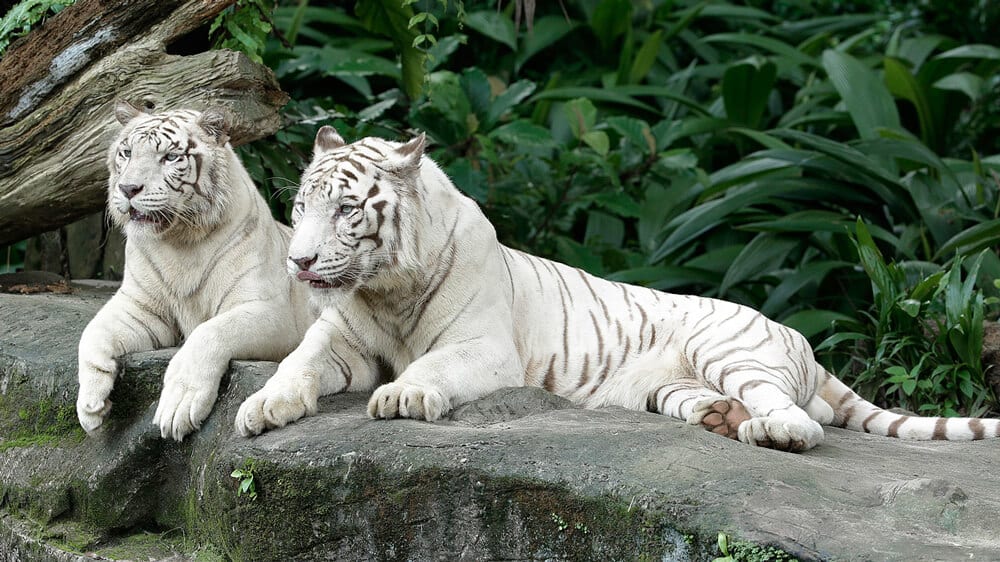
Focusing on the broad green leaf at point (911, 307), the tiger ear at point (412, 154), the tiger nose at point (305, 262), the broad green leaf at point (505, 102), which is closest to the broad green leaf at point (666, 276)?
the broad green leaf at point (505, 102)

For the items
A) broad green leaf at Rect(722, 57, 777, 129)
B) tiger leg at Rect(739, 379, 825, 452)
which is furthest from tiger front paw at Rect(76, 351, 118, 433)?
broad green leaf at Rect(722, 57, 777, 129)

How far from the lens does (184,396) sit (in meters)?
3.42

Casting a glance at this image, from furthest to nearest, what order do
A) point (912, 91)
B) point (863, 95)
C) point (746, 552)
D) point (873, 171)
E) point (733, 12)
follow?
1. point (733, 12)
2. point (912, 91)
3. point (863, 95)
4. point (873, 171)
5. point (746, 552)

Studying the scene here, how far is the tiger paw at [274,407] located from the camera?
3180mm

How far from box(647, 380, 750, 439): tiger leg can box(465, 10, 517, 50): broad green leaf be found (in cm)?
604

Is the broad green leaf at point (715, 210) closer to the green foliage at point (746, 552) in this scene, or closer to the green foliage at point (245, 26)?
the green foliage at point (245, 26)

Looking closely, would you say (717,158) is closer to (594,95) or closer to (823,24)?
(594,95)

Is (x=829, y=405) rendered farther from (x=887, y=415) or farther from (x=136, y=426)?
(x=136, y=426)

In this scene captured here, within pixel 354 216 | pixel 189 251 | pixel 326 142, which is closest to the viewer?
pixel 354 216

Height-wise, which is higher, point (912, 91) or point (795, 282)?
point (912, 91)

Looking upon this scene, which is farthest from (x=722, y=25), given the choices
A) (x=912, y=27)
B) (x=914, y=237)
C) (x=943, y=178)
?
(x=914, y=237)

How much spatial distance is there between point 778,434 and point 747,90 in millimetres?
5426

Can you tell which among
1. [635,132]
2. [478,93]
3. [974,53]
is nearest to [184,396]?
[478,93]

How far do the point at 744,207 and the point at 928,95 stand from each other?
2272mm
